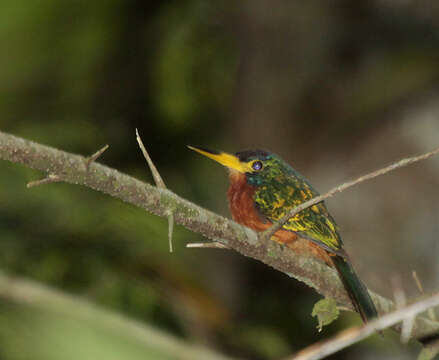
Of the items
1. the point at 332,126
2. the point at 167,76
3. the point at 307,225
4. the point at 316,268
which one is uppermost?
the point at 167,76

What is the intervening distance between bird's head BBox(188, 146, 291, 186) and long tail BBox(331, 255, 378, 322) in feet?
1.71

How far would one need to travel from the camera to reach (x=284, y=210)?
7.18 ft

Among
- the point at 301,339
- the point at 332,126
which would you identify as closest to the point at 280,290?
the point at 301,339

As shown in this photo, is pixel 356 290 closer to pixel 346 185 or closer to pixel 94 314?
pixel 346 185

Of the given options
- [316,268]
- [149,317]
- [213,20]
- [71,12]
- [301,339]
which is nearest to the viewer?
[316,268]

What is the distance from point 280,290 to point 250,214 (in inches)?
77.3

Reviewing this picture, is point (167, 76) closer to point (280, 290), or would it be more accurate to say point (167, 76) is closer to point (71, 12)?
point (71, 12)

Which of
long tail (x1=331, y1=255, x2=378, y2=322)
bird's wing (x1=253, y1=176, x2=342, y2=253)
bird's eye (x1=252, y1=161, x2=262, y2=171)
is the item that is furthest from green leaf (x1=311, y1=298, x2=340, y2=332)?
bird's eye (x1=252, y1=161, x2=262, y2=171)

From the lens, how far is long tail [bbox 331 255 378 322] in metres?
1.70

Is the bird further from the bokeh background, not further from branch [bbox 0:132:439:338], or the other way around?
the bokeh background

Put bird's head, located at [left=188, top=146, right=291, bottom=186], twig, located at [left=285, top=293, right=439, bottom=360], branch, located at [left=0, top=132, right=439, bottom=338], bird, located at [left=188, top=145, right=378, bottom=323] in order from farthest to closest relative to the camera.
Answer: bird's head, located at [left=188, top=146, right=291, bottom=186] < bird, located at [left=188, top=145, right=378, bottom=323] < branch, located at [left=0, top=132, right=439, bottom=338] < twig, located at [left=285, top=293, right=439, bottom=360]

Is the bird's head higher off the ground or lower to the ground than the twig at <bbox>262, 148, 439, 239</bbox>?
higher

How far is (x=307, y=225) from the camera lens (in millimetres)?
2076

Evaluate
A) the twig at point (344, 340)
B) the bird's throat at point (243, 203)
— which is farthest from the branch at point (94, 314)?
the twig at point (344, 340)
